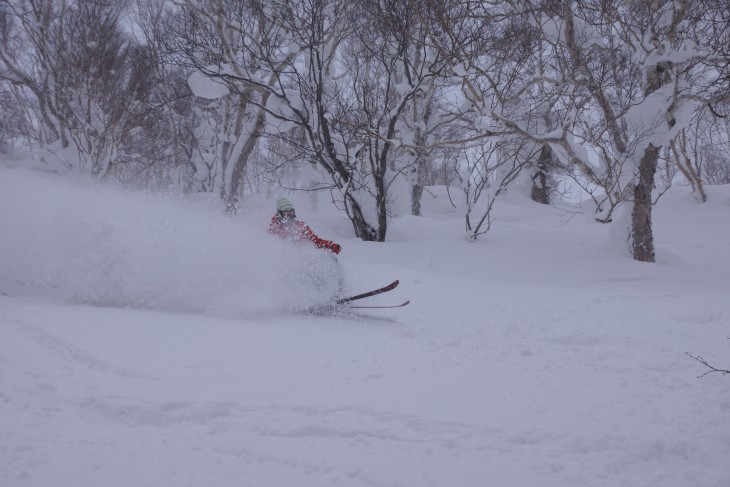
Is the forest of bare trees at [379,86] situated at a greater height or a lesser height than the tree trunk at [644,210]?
greater

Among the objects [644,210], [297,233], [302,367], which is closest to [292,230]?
[297,233]

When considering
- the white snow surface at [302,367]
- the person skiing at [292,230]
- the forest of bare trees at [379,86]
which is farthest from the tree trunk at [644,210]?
the person skiing at [292,230]

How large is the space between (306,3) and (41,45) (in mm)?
9069

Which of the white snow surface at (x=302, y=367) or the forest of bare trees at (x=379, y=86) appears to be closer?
the white snow surface at (x=302, y=367)

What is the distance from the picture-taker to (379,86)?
11.8 m

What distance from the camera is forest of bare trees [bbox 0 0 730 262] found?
758 cm

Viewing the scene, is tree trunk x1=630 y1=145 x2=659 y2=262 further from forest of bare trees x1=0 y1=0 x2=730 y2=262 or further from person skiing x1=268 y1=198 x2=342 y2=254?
person skiing x1=268 y1=198 x2=342 y2=254

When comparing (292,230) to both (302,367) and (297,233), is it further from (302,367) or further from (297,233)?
(302,367)

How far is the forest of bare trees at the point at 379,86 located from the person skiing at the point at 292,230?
233cm

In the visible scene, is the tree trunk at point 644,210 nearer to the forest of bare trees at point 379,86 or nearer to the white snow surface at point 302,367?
the forest of bare trees at point 379,86

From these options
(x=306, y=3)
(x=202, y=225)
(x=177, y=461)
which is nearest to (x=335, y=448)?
(x=177, y=461)

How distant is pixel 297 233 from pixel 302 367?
2651 millimetres

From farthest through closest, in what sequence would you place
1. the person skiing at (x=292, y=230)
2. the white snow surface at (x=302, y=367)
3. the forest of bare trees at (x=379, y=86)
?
the forest of bare trees at (x=379, y=86) → the person skiing at (x=292, y=230) → the white snow surface at (x=302, y=367)

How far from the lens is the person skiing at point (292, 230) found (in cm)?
582
